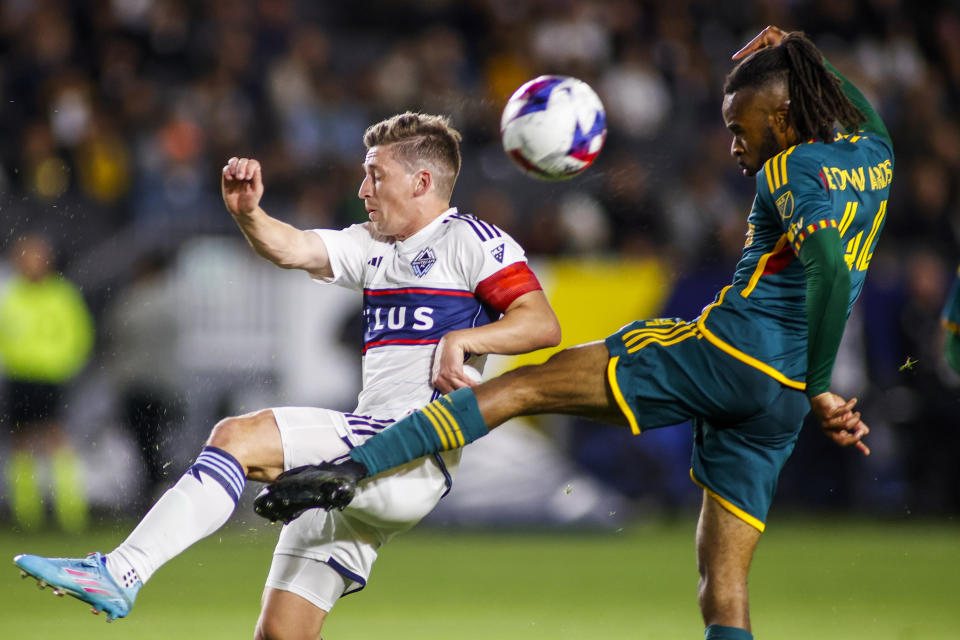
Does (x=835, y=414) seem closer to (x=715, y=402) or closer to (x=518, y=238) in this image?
(x=715, y=402)

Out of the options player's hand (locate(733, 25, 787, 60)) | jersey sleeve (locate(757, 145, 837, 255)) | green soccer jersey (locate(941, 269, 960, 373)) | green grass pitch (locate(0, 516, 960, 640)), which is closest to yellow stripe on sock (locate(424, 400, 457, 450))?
jersey sleeve (locate(757, 145, 837, 255))

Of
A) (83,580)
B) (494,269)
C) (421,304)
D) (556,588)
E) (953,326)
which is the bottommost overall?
(556,588)

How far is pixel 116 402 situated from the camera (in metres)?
9.98

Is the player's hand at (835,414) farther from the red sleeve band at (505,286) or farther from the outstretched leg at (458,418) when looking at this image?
the red sleeve band at (505,286)

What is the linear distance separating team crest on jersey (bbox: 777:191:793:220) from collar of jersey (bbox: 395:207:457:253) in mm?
1227

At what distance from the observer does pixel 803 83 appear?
4.35m

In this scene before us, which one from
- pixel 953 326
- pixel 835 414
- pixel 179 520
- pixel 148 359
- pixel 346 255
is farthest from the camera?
pixel 148 359

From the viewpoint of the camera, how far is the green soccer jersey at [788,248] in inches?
164

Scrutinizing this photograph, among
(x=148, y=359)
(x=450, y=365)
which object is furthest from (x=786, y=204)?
(x=148, y=359)

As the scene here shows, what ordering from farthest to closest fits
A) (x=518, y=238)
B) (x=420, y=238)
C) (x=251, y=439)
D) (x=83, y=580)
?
(x=518, y=238), (x=420, y=238), (x=251, y=439), (x=83, y=580)

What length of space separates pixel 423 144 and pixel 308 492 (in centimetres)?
143

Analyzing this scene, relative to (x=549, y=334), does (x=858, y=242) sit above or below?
above

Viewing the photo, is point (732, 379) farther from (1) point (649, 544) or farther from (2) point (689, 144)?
(2) point (689, 144)

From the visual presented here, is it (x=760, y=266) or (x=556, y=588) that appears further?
(x=556, y=588)
